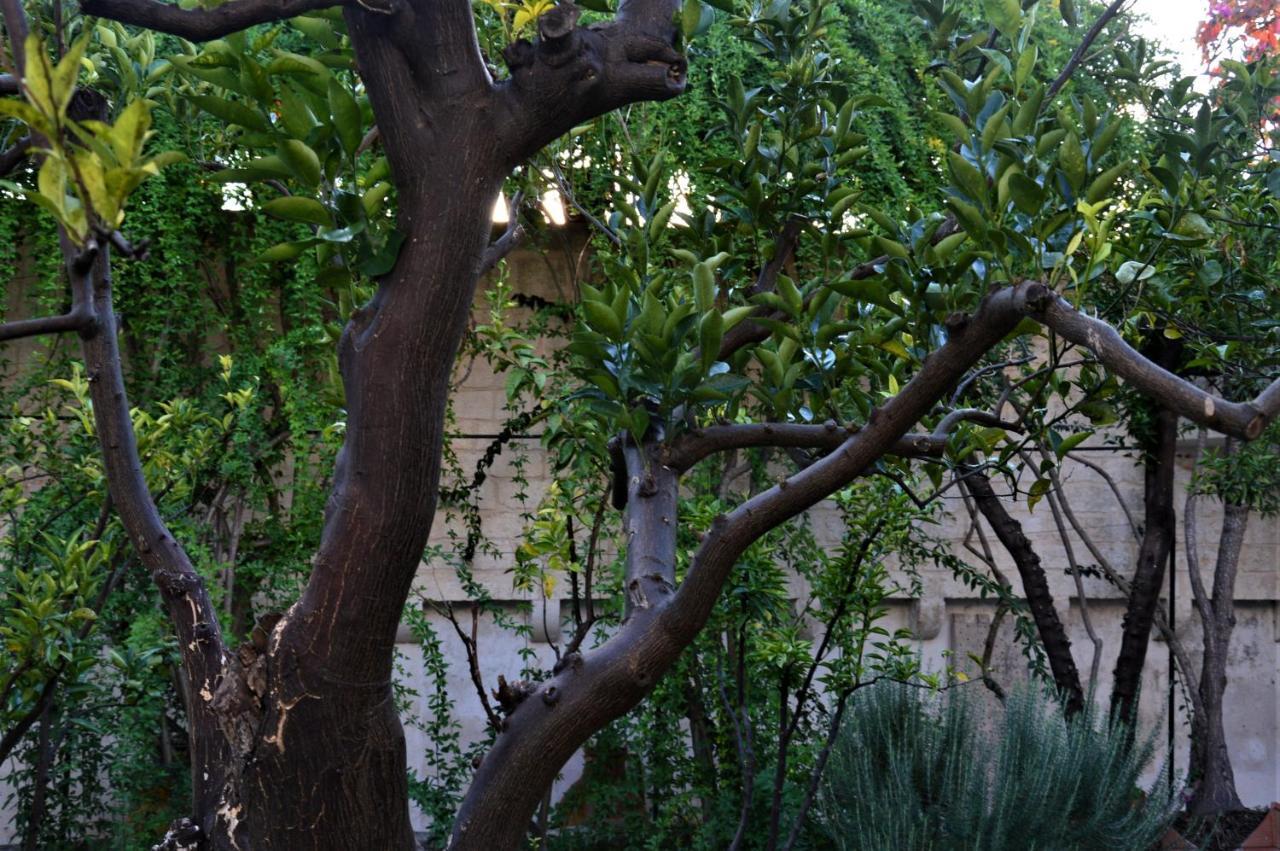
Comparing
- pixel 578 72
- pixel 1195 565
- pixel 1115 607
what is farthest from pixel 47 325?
pixel 1115 607

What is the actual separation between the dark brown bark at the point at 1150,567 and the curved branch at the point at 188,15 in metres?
5.06

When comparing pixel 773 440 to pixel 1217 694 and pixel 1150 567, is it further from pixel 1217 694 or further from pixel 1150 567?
pixel 1217 694

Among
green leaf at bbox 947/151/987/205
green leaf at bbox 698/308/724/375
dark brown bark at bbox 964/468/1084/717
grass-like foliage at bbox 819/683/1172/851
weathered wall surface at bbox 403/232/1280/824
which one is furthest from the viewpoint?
weathered wall surface at bbox 403/232/1280/824

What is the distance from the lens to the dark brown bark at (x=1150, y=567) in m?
5.61

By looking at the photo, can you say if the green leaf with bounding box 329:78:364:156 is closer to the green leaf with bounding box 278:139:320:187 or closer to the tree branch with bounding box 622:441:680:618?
the green leaf with bounding box 278:139:320:187

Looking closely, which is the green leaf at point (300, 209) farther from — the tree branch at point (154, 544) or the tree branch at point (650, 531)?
the tree branch at point (650, 531)

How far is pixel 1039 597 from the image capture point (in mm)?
5457

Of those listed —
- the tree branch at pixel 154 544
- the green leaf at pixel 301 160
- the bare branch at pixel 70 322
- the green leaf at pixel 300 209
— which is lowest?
the tree branch at pixel 154 544

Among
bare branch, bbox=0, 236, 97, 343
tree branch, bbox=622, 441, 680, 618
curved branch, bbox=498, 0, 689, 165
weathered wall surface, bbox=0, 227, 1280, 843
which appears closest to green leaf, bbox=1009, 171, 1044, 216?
curved branch, bbox=498, 0, 689, 165

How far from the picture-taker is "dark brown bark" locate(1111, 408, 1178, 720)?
221 inches

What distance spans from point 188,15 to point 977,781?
3353mm

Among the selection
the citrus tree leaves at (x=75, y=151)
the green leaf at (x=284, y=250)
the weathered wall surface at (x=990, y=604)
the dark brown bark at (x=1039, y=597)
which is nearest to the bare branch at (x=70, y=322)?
the green leaf at (x=284, y=250)

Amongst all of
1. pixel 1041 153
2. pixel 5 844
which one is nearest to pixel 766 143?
pixel 1041 153

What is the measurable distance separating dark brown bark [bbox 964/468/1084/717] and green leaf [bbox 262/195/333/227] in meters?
4.27
